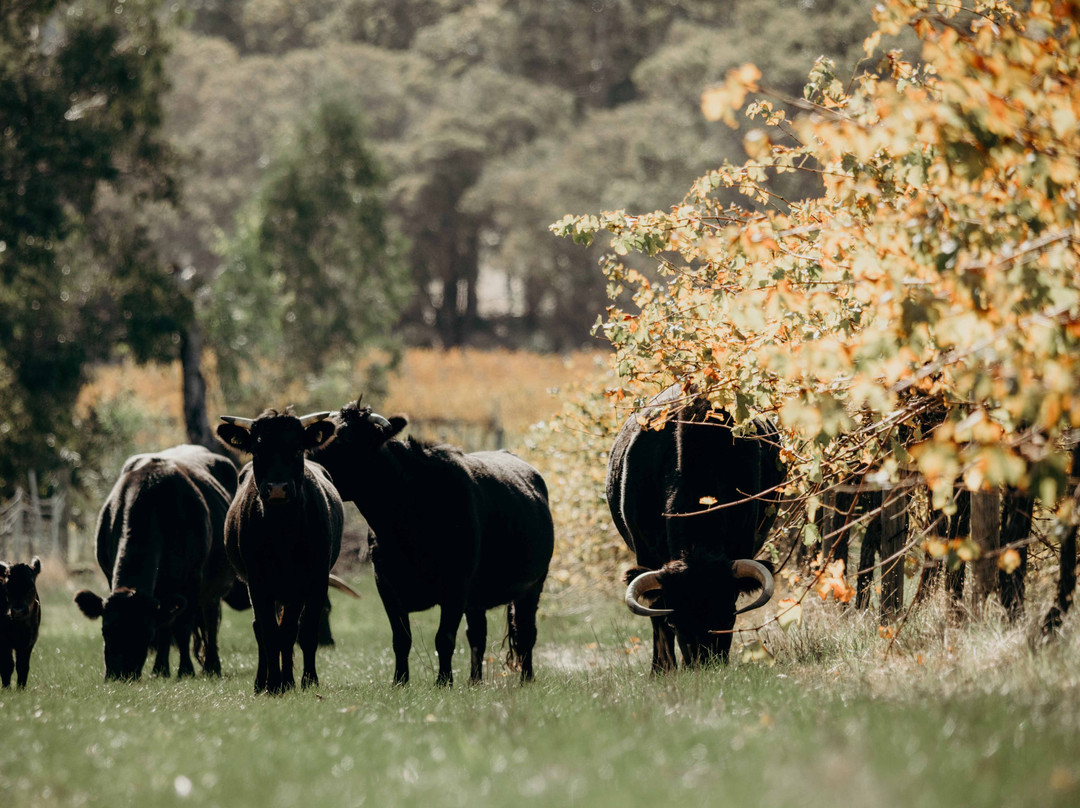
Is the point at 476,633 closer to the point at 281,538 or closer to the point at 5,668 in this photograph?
the point at 281,538

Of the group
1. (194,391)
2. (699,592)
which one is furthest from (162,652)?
(194,391)

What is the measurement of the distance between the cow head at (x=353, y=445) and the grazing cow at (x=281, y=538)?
274 millimetres

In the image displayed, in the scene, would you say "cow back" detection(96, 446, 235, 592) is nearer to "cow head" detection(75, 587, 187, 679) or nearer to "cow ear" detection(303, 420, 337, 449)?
"cow head" detection(75, 587, 187, 679)

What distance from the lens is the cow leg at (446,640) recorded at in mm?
9359

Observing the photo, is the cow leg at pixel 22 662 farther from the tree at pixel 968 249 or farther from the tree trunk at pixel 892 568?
the tree trunk at pixel 892 568

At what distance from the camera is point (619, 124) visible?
57188 mm

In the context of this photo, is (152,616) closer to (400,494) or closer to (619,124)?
(400,494)

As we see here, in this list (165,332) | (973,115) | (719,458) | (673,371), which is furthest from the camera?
(165,332)

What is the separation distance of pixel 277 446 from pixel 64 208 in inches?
811

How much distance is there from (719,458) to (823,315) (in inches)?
79.1

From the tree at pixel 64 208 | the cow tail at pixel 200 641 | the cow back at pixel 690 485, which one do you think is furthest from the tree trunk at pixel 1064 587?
the tree at pixel 64 208

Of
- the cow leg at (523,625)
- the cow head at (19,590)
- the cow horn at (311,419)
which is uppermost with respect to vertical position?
the cow horn at (311,419)

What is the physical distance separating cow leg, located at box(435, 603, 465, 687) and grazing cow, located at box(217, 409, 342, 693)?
3.25 ft

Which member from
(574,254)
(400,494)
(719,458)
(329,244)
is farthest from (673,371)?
(574,254)
